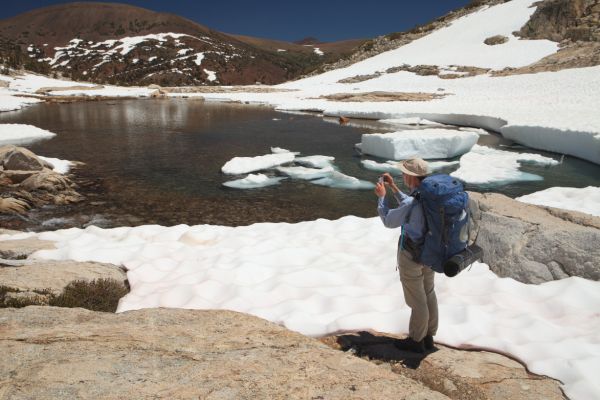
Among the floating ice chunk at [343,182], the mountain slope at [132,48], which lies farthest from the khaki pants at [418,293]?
the mountain slope at [132,48]

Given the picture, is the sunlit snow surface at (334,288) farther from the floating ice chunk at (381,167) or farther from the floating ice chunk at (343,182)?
the floating ice chunk at (381,167)

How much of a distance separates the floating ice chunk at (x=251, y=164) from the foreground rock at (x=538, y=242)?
1021 centimetres

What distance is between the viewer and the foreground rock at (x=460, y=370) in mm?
3514

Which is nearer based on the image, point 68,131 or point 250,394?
point 250,394

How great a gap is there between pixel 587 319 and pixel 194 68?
130142 mm

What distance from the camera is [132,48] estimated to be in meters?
132

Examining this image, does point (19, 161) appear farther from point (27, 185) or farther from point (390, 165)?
point (390, 165)

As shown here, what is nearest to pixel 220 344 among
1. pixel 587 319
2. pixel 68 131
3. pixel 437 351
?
pixel 437 351

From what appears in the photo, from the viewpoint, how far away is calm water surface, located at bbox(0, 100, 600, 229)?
11.4m

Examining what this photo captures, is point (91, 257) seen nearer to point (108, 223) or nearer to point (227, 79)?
point (108, 223)

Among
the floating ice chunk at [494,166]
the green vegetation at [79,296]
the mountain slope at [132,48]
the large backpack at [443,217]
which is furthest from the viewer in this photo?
the mountain slope at [132,48]

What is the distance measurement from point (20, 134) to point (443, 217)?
83.1 ft

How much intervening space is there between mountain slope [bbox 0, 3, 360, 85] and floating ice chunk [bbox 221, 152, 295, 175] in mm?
89133

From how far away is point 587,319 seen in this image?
4809 millimetres
